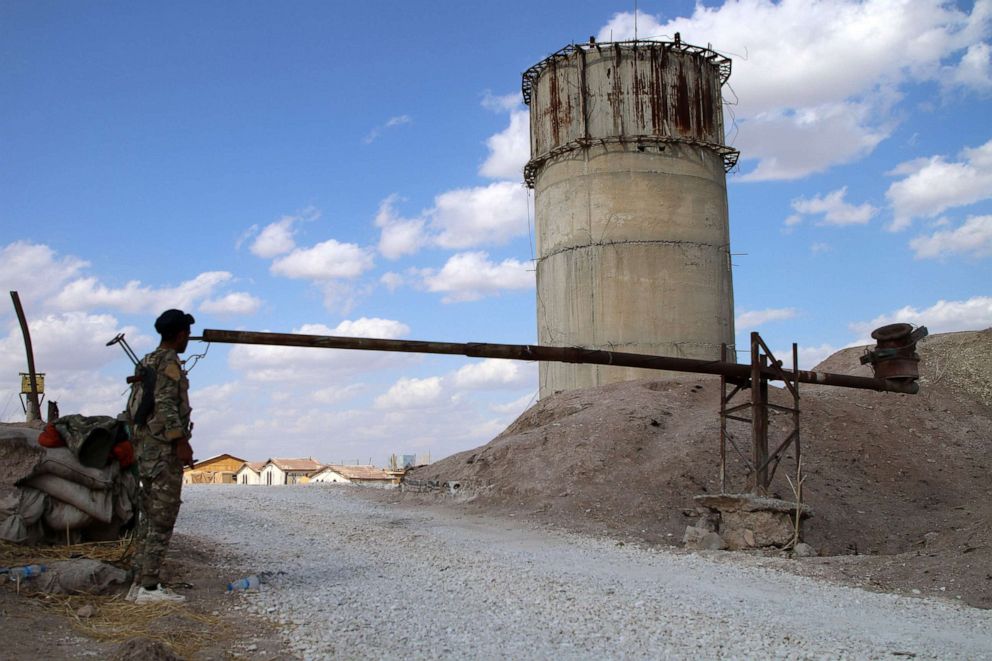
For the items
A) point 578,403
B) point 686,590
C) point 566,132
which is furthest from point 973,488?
point 566,132

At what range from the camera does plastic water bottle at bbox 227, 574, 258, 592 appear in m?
7.59

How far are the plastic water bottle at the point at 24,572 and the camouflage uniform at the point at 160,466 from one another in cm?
71

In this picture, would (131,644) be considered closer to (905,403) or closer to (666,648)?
(666,648)

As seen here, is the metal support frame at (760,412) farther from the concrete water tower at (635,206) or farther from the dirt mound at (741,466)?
the concrete water tower at (635,206)

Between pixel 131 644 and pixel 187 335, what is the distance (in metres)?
3.20

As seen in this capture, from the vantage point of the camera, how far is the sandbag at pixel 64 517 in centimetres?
784

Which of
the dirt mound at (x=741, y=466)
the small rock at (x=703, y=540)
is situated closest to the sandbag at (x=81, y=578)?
the small rock at (x=703, y=540)

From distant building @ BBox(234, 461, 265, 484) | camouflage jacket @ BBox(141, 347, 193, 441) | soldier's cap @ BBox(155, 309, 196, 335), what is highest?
soldier's cap @ BBox(155, 309, 196, 335)

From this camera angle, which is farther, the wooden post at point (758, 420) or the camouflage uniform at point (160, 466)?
the wooden post at point (758, 420)

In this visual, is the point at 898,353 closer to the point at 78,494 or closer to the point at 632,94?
the point at 78,494

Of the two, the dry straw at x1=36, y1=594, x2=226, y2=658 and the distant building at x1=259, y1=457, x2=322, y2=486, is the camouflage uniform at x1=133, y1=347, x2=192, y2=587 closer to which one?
the dry straw at x1=36, y1=594, x2=226, y2=658

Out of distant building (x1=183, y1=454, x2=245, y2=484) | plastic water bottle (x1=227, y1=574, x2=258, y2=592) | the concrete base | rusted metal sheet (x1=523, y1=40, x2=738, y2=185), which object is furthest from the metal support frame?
distant building (x1=183, y1=454, x2=245, y2=484)

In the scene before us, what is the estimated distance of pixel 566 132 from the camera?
30156 millimetres

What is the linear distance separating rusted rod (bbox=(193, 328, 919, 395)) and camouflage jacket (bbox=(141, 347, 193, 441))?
171cm
